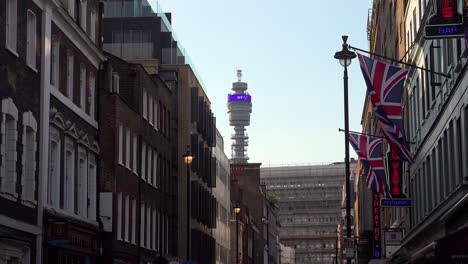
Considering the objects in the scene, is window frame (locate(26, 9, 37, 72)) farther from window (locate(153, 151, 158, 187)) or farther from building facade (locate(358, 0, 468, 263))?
window (locate(153, 151, 158, 187))

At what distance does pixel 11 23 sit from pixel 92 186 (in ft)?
41.5

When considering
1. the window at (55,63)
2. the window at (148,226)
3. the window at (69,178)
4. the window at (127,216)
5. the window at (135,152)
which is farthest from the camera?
the window at (148,226)

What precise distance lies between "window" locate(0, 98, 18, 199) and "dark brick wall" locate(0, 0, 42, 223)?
0.96 ft

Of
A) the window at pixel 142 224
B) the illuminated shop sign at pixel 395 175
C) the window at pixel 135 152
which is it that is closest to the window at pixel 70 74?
the window at pixel 135 152

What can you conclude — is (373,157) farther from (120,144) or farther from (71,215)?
(71,215)

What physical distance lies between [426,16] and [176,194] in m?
29.9

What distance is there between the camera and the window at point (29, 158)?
31.2 metres

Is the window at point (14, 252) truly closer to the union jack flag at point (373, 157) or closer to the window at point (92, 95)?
the window at point (92, 95)

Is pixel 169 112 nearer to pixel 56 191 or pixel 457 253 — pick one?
pixel 56 191

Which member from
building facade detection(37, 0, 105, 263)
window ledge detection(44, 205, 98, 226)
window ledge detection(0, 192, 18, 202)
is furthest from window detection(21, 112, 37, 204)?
window ledge detection(44, 205, 98, 226)

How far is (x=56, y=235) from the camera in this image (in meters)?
33.6

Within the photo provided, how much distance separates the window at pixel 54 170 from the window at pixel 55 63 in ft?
5.54

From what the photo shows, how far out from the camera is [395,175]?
46250mm

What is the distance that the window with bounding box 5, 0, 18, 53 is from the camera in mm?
29609
